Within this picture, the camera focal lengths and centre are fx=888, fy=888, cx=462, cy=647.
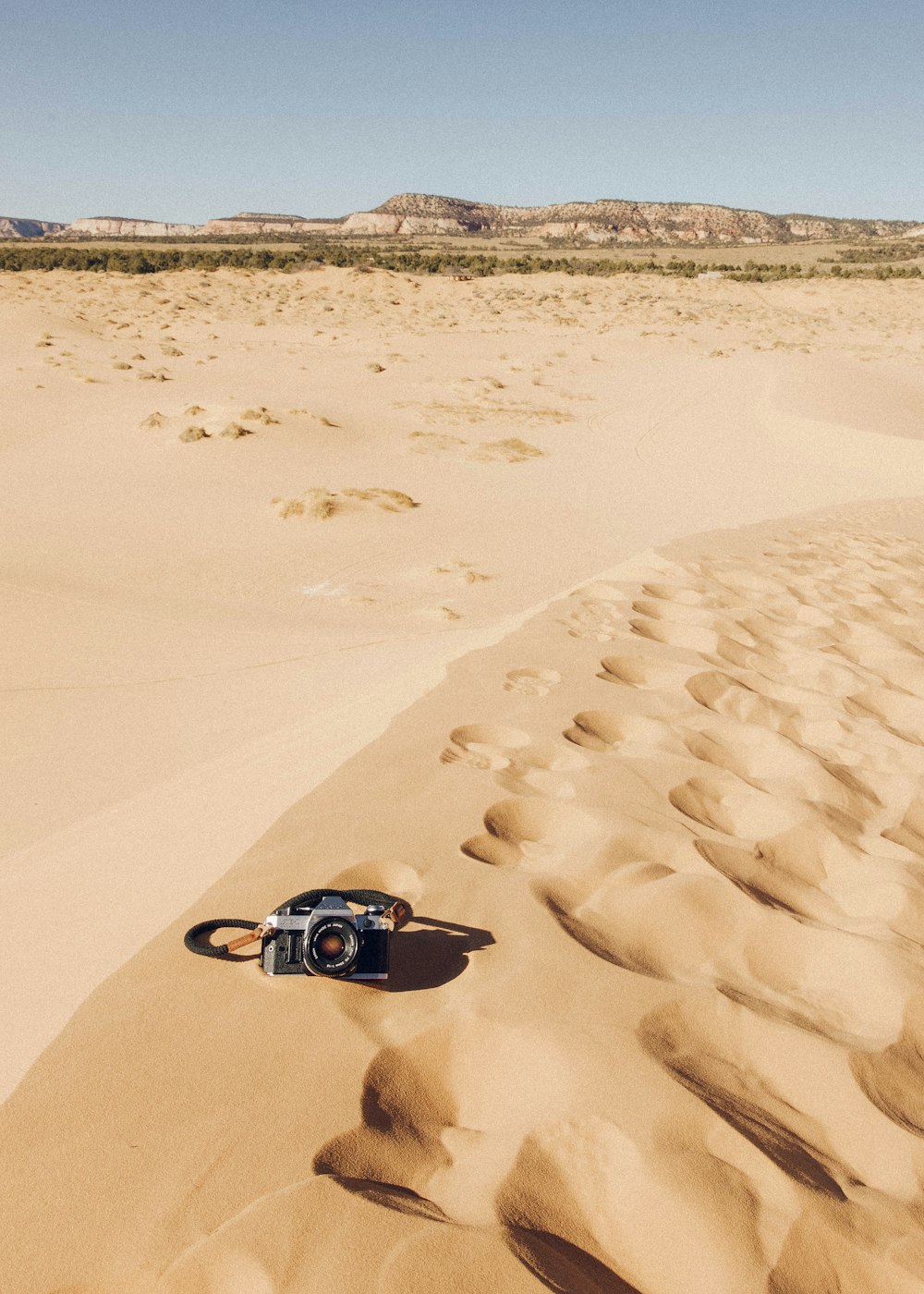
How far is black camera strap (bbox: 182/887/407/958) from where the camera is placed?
1699 mm

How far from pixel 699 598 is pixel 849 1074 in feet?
10.6

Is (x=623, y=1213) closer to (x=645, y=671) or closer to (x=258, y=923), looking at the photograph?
(x=258, y=923)

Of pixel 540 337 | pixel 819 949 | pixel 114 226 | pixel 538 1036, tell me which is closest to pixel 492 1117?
pixel 538 1036

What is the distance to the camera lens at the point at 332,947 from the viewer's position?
1619mm

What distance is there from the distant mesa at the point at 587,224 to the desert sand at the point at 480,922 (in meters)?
67.2

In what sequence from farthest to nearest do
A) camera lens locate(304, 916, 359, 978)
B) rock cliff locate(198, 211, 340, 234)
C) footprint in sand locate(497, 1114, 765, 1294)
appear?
1. rock cliff locate(198, 211, 340, 234)
2. camera lens locate(304, 916, 359, 978)
3. footprint in sand locate(497, 1114, 765, 1294)

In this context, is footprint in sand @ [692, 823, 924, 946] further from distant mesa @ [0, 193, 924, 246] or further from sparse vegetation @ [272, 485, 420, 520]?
distant mesa @ [0, 193, 924, 246]

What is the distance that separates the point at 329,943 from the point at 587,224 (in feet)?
291

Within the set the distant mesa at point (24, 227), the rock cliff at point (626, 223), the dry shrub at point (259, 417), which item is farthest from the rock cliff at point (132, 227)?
the dry shrub at point (259, 417)

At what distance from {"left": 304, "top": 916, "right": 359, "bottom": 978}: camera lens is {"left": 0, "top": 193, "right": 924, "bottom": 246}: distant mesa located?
231 feet

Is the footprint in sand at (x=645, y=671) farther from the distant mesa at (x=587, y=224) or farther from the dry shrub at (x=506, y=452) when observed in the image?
the distant mesa at (x=587, y=224)

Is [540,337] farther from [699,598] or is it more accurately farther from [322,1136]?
[322,1136]

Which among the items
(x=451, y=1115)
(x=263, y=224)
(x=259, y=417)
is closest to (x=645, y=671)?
(x=451, y=1115)

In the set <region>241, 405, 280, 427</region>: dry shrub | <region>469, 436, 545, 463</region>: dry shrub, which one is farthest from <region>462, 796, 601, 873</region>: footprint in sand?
<region>241, 405, 280, 427</region>: dry shrub
